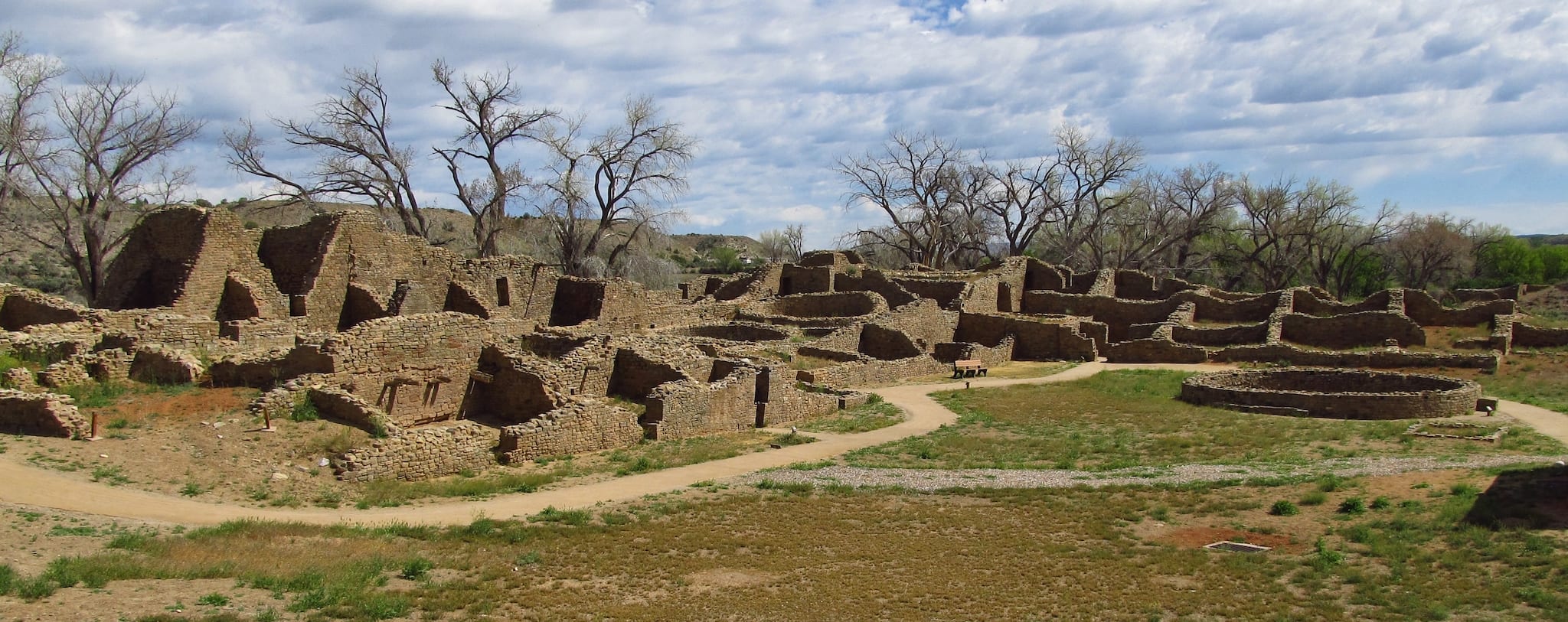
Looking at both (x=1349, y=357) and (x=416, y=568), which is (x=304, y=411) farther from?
(x=1349, y=357)

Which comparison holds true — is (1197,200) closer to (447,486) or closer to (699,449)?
(699,449)

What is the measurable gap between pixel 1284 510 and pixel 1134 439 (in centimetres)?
732

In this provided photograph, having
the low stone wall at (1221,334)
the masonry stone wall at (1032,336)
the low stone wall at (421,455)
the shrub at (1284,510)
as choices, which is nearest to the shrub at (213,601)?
the low stone wall at (421,455)

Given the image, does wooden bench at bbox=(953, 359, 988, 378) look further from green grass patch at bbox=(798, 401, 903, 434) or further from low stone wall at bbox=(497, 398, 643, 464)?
low stone wall at bbox=(497, 398, 643, 464)

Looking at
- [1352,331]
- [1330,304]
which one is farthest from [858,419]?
[1330,304]

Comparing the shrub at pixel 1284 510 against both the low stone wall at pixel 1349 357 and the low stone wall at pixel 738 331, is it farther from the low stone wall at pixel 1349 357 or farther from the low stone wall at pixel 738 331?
the low stone wall at pixel 1349 357

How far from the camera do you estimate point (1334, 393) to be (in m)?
26.5

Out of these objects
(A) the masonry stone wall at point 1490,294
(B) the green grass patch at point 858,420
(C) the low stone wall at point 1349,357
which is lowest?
(B) the green grass patch at point 858,420

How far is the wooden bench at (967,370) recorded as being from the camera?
3525 centimetres

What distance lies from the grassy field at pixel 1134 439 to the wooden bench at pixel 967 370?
585cm

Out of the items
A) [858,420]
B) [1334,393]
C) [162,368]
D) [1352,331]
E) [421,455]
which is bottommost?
[858,420]

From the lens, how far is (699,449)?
20953 mm

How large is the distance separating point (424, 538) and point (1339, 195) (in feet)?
234

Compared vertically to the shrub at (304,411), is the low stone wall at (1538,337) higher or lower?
higher
